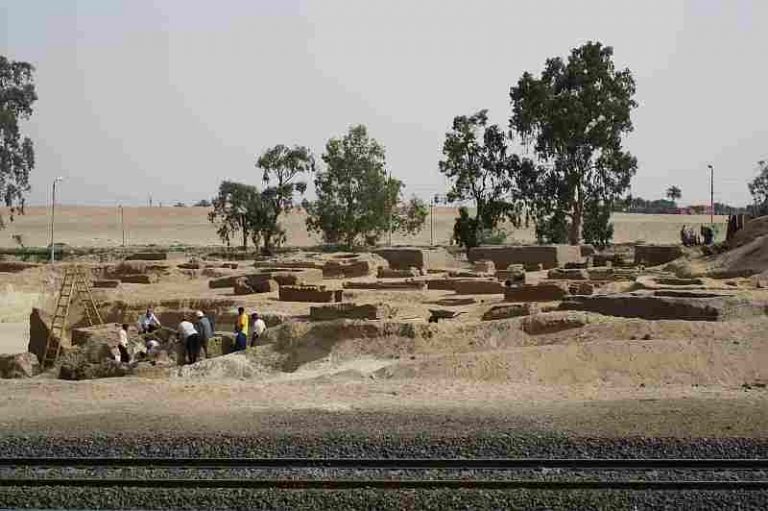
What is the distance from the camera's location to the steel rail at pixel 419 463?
8617 millimetres

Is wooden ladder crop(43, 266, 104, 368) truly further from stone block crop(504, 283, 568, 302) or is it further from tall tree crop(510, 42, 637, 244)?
tall tree crop(510, 42, 637, 244)

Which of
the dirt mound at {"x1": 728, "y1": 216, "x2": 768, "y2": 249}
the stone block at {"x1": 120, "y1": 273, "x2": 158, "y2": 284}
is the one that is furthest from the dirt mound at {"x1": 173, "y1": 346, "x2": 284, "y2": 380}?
the dirt mound at {"x1": 728, "y1": 216, "x2": 768, "y2": 249}

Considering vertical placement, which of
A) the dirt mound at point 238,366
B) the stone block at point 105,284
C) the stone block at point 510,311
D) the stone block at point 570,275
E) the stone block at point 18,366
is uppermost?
the stone block at point 570,275

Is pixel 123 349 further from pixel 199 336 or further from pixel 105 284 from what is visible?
pixel 105 284

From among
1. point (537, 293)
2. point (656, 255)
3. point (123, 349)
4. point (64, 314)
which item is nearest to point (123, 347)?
point (123, 349)

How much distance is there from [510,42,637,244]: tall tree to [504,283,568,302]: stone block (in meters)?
27.7

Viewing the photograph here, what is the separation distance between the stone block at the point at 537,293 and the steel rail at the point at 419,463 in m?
12.2

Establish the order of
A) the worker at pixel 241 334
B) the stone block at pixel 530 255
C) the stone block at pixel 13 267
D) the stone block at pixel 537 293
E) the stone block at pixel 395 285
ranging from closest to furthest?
the worker at pixel 241 334 → the stone block at pixel 537 293 → the stone block at pixel 395 285 → the stone block at pixel 530 255 → the stone block at pixel 13 267

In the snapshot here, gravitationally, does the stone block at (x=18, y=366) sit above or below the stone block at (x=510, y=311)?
below

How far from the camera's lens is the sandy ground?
79.5 metres

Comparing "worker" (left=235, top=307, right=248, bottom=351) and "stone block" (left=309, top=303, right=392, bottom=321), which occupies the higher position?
"stone block" (left=309, top=303, right=392, bottom=321)

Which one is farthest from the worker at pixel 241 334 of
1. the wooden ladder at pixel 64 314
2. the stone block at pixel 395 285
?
the stone block at pixel 395 285

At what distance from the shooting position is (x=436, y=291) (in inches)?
1008

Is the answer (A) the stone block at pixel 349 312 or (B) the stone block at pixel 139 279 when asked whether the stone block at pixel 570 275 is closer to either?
(A) the stone block at pixel 349 312
